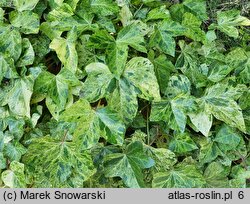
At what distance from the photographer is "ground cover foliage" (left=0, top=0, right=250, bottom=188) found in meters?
1.07

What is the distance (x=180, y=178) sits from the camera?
114 centimetres

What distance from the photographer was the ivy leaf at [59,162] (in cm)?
107

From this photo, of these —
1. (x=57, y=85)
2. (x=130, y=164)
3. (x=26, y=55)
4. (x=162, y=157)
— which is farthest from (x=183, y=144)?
(x=26, y=55)

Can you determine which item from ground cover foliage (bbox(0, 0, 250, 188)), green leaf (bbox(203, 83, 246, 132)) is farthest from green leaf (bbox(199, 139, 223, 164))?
green leaf (bbox(203, 83, 246, 132))

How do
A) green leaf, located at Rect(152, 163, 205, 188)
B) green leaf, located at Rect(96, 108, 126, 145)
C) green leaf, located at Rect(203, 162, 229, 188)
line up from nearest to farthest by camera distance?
green leaf, located at Rect(96, 108, 126, 145) < green leaf, located at Rect(152, 163, 205, 188) < green leaf, located at Rect(203, 162, 229, 188)

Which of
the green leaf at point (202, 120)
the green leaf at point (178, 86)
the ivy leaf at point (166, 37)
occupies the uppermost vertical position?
the ivy leaf at point (166, 37)

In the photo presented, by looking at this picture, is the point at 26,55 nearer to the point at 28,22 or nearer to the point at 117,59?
the point at 28,22

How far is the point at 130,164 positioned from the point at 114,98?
0.58 ft

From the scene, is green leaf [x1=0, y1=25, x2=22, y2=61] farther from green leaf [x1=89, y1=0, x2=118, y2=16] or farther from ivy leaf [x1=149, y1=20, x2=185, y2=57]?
ivy leaf [x1=149, y1=20, x2=185, y2=57]

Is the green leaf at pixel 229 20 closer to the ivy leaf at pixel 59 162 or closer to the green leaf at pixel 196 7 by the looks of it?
the green leaf at pixel 196 7

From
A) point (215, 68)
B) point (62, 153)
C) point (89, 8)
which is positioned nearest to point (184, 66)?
point (215, 68)

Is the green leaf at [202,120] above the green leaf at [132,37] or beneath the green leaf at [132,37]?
beneath

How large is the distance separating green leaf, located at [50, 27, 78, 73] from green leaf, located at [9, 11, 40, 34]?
0.20 ft

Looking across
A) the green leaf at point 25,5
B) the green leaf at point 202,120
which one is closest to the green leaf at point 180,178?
the green leaf at point 202,120
